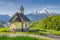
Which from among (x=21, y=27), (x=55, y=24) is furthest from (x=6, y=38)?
(x=55, y=24)

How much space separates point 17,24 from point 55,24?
293 centimetres

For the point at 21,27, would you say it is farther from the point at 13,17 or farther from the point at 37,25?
the point at 37,25

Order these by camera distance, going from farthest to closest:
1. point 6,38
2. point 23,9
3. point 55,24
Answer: point 55,24, point 23,9, point 6,38

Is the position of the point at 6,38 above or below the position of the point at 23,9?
below

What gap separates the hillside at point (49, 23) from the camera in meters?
16.4

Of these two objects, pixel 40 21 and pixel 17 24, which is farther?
pixel 40 21

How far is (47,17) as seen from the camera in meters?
16.8

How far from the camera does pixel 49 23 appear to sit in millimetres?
16750

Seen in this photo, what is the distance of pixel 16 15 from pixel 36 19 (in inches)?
118

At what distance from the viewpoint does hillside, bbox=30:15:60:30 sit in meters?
16.4

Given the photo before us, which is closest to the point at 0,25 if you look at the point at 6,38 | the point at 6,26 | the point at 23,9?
the point at 6,26

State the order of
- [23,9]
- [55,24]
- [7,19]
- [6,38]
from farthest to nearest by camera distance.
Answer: [55,24] < [7,19] < [23,9] < [6,38]

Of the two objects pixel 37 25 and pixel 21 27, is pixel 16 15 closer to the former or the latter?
pixel 21 27

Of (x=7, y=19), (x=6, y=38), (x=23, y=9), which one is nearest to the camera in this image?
(x=6, y=38)
